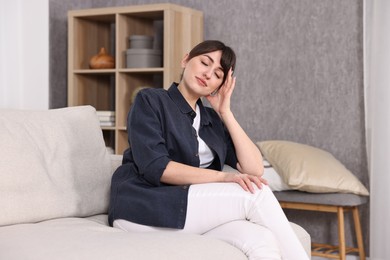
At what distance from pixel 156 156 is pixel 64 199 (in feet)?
1.38

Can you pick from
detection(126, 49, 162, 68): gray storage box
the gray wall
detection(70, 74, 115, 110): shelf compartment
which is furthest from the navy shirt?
detection(70, 74, 115, 110): shelf compartment

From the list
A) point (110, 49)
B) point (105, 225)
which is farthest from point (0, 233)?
point (110, 49)

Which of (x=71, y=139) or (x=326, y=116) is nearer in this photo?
(x=71, y=139)

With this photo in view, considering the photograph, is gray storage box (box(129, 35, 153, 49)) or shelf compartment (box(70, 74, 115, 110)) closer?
gray storage box (box(129, 35, 153, 49))

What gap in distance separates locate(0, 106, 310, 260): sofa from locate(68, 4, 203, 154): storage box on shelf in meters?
1.75

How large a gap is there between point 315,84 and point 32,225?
2.46m

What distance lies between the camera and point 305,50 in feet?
14.6

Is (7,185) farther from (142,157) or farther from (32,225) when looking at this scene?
(142,157)

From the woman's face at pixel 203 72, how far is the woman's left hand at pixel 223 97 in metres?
0.08

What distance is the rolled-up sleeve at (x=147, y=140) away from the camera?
242 centimetres

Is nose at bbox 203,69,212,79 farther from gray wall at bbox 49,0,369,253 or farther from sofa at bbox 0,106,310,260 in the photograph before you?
gray wall at bbox 49,0,369,253

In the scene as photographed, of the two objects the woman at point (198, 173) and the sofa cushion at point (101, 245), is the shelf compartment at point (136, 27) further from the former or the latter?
the sofa cushion at point (101, 245)

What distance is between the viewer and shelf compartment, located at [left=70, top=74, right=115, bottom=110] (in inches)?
197

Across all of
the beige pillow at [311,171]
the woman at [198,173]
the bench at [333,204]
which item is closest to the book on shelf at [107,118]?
the beige pillow at [311,171]
